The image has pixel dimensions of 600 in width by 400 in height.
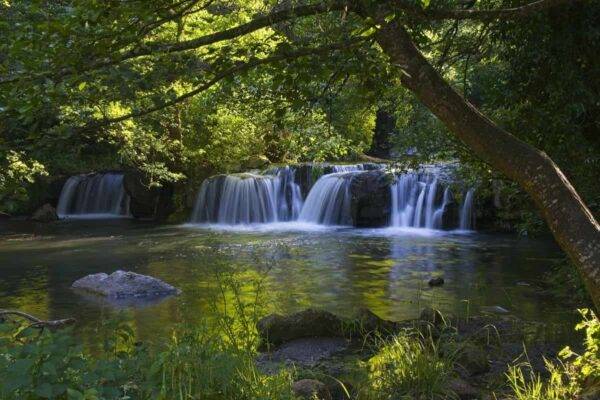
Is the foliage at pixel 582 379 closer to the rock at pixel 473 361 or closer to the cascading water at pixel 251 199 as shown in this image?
the rock at pixel 473 361

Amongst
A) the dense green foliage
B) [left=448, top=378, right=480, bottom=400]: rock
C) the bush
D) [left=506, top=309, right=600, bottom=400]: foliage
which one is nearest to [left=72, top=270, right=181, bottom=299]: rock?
the dense green foliage

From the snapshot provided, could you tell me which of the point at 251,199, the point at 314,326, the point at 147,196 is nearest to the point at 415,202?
the point at 251,199

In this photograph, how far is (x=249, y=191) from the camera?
2267 cm

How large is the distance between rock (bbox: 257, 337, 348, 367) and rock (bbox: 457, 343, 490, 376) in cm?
150

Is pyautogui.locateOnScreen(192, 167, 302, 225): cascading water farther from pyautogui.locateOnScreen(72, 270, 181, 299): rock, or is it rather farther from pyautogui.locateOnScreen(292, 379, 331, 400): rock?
pyautogui.locateOnScreen(292, 379, 331, 400): rock

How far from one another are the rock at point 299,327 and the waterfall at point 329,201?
1315cm

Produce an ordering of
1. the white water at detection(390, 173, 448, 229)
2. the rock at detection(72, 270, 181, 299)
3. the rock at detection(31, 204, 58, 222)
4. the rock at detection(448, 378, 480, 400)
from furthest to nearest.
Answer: the rock at detection(31, 204, 58, 222) < the white water at detection(390, 173, 448, 229) < the rock at detection(72, 270, 181, 299) < the rock at detection(448, 378, 480, 400)

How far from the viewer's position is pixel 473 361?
19.6ft

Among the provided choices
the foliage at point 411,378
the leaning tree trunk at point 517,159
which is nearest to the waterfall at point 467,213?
the foliage at point 411,378

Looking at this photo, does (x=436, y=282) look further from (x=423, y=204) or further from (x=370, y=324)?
(x=423, y=204)

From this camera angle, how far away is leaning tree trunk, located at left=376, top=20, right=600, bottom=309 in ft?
13.3

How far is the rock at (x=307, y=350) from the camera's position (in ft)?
22.7

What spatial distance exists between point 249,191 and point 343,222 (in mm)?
3631

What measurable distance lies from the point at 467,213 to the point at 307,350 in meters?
13.3
